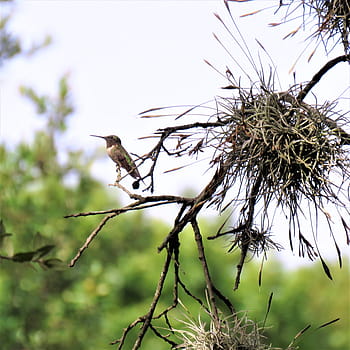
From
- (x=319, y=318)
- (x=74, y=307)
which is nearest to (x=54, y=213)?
(x=74, y=307)

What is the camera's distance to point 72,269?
7.01 meters

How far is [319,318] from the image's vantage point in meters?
14.6

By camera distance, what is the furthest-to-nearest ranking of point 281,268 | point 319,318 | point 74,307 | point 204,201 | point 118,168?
point 319,318 < point 281,268 < point 74,307 < point 118,168 < point 204,201

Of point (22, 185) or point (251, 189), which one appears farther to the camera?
point (22, 185)

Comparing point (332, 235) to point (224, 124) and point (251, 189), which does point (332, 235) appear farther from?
point (224, 124)

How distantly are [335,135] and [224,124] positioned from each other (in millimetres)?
225

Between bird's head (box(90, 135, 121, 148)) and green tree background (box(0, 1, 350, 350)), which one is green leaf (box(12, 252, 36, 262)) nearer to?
bird's head (box(90, 135, 121, 148))

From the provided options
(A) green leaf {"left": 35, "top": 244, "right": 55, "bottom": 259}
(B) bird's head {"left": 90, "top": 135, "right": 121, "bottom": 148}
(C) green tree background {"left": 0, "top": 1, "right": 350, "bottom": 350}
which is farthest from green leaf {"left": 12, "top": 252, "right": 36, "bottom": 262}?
(C) green tree background {"left": 0, "top": 1, "right": 350, "bottom": 350}

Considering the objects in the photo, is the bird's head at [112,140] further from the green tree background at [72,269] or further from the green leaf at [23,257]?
the green tree background at [72,269]

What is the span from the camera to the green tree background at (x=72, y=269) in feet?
21.1

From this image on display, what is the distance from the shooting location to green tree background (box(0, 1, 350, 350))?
6438 millimetres

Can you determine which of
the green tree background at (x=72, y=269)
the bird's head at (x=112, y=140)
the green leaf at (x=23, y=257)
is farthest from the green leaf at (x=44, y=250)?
the green tree background at (x=72, y=269)

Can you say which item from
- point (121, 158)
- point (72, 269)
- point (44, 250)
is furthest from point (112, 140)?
point (72, 269)

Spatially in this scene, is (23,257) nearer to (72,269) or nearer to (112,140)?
(112,140)
